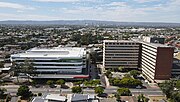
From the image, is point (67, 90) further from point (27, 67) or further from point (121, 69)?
point (121, 69)

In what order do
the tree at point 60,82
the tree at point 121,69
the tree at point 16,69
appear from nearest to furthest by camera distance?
the tree at point 60,82, the tree at point 16,69, the tree at point 121,69

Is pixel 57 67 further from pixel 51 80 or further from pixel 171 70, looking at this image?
pixel 171 70

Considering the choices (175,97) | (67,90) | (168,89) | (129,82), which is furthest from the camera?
(129,82)

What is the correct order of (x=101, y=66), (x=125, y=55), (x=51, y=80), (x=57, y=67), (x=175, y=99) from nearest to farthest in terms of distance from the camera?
(x=175, y=99)
(x=51, y=80)
(x=57, y=67)
(x=125, y=55)
(x=101, y=66)

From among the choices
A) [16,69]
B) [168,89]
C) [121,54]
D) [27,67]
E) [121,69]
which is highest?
[121,54]

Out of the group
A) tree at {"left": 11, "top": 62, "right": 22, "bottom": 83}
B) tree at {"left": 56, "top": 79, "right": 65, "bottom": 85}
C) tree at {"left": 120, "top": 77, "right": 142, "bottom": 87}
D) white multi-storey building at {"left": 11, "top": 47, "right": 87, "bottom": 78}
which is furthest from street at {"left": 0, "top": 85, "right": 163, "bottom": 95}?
white multi-storey building at {"left": 11, "top": 47, "right": 87, "bottom": 78}

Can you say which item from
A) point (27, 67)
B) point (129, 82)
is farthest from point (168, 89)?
point (27, 67)

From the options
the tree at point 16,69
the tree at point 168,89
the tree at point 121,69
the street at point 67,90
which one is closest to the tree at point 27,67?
the tree at point 16,69

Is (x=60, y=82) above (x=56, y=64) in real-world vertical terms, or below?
Result: below

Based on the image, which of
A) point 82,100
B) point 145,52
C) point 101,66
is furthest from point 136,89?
point 101,66

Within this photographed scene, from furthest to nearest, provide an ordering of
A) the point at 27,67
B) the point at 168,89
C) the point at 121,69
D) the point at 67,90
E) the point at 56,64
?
the point at 121,69
the point at 56,64
the point at 27,67
the point at 67,90
the point at 168,89

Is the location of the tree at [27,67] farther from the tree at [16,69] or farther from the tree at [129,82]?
the tree at [129,82]
